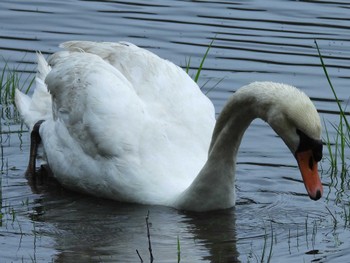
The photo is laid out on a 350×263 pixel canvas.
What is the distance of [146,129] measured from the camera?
1031 cm

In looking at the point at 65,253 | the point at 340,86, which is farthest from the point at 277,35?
the point at 65,253

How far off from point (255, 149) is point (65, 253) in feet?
10.7

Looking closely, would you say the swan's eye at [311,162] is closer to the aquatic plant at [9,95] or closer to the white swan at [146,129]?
the white swan at [146,129]

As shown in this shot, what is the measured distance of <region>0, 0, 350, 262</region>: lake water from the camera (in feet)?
29.8

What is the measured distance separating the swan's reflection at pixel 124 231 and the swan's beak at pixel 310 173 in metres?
0.74

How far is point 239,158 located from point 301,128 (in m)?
2.75

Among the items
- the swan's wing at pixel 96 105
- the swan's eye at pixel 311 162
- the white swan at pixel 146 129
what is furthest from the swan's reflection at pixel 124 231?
the swan's eye at pixel 311 162

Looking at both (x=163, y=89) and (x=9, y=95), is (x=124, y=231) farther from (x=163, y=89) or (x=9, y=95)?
(x=9, y=95)

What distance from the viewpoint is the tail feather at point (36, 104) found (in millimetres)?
11848

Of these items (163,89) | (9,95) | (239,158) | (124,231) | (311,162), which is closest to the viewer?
(311,162)

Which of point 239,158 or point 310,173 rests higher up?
point 310,173

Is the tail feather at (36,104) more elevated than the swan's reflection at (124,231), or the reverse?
the tail feather at (36,104)

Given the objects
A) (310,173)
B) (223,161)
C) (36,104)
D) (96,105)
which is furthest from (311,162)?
(36,104)

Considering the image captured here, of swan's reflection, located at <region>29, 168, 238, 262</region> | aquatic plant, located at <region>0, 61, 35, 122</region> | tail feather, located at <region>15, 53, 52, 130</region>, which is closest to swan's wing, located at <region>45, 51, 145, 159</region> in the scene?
swan's reflection, located at <region>29, 168, 238, 262</region>
